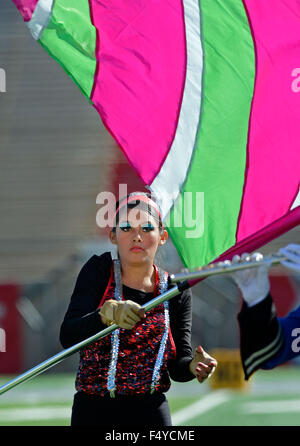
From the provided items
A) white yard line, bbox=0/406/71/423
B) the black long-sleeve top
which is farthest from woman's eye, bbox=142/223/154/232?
white yard line, bbox=0/406/71/423

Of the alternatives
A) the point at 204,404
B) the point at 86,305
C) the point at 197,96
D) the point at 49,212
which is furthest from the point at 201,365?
the point at 49,212

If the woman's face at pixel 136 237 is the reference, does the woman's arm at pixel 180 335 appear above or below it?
below

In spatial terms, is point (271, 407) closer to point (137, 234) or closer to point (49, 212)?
point (137, 234)

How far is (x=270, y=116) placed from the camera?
3152mm

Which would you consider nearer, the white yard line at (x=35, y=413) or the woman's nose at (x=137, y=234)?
the woman's nose at (x=137, y=234)

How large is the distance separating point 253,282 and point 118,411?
2.55 ft

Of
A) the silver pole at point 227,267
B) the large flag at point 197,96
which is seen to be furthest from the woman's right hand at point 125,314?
the large flag at point 197,96

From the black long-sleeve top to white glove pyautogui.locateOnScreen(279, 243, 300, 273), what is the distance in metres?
0.66

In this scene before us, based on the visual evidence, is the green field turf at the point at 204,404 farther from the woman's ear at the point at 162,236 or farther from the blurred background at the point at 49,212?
the woman's ear at the point at 162,236

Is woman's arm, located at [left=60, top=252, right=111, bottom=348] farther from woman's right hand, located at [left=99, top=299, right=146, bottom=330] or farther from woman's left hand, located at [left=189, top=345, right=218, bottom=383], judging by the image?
woman's left hand, located at [left=189, top=345, right=218, bottom=383]

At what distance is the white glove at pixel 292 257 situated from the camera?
2373 millimetres

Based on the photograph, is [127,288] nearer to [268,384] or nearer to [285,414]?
[285,414]

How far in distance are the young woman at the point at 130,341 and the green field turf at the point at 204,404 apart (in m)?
5.17
